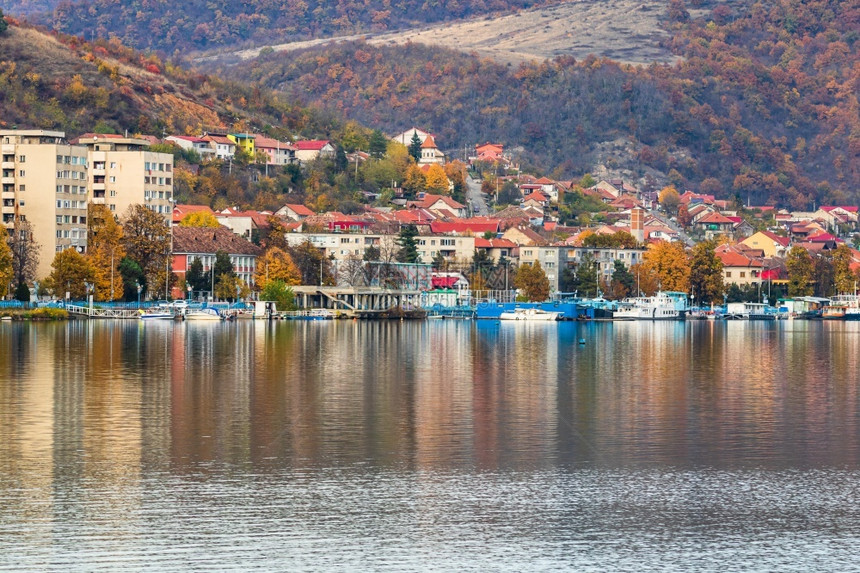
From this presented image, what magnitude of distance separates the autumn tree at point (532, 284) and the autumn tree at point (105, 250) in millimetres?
41632

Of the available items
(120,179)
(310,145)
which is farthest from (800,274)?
(120,179)

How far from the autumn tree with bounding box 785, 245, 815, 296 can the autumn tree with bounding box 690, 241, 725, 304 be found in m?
12.7

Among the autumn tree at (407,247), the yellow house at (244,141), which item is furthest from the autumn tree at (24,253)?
the yellow house at (244,141)

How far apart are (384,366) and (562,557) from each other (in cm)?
3444

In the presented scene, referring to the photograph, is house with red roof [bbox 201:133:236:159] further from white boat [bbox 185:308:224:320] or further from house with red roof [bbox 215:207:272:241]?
white boat [bbox 185:308:224:320]

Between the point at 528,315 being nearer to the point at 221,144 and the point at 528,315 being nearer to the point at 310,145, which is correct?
the point at 221,144

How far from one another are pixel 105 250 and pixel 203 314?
7.98 metres

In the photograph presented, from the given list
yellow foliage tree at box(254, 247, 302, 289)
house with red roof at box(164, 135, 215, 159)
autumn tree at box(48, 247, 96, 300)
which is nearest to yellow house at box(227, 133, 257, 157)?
house with red roof at box(164, 135, 215, 159)

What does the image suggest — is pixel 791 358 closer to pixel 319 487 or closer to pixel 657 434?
pixel 657 434

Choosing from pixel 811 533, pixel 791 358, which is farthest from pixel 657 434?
pixel 791 358

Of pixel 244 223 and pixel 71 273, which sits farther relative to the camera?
pixel 244 223

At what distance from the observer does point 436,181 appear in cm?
19262

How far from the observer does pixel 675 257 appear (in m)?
152

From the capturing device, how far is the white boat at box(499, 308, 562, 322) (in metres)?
124
